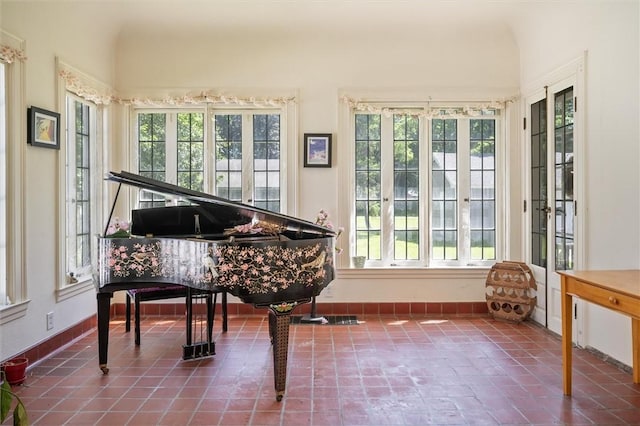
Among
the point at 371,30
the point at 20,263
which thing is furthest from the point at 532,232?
the point at 20,263

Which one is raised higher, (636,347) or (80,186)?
(80,186)

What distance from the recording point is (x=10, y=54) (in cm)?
296

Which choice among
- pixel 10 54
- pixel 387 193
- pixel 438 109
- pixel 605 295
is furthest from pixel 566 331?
pixel 10 54

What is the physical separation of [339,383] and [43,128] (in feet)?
9.56

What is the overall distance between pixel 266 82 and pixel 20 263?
277cm

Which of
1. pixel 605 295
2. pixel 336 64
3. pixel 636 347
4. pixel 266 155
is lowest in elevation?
pixel 636 347

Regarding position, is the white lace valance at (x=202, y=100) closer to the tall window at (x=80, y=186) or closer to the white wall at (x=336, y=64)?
the white wall at (x=336, y=64)

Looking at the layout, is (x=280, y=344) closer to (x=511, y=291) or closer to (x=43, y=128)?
(x=43, y=128)

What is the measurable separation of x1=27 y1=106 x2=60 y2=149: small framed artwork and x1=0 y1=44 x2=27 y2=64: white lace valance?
35 centimetres

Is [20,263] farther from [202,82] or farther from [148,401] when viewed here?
[202,82]

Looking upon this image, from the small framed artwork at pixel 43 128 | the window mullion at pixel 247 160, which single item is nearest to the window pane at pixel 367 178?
the window mullion at pixel 247 160

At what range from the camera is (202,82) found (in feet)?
15.0

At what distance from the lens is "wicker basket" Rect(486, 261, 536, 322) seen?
419 cm

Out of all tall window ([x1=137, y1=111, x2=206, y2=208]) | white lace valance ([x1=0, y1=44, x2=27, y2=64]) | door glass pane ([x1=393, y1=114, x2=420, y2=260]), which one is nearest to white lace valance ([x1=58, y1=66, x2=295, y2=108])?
tall window ([x1=137, y1=111, x2=206, y2=208])
